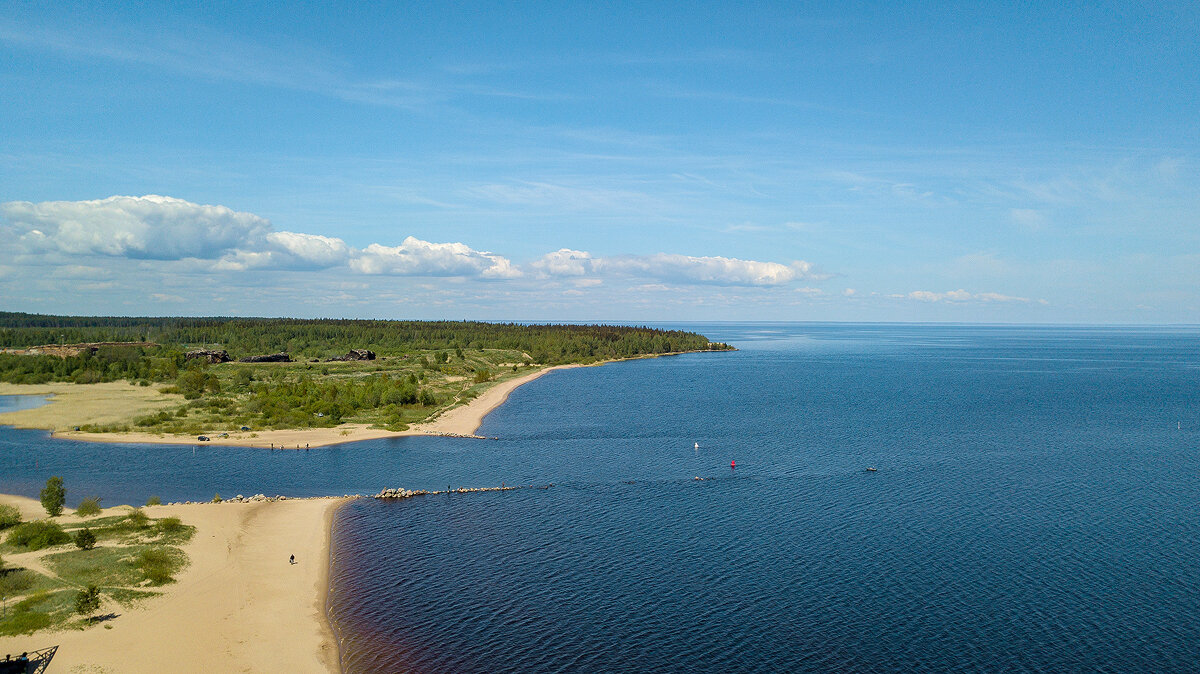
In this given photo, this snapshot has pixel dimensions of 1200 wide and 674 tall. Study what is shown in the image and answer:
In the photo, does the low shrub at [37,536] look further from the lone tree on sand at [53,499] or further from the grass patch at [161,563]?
the grass patch at [161,563]

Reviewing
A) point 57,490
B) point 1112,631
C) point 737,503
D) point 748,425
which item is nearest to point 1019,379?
point 748,425

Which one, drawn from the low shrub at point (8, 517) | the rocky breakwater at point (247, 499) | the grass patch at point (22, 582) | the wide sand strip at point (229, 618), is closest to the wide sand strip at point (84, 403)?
the low shrub at point (8, 517)

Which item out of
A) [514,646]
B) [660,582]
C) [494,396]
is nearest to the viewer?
[514,646]

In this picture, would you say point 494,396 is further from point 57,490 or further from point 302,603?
point 302,603

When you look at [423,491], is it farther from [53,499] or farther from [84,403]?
[84,403]

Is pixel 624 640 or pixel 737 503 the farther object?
pixel 737 503

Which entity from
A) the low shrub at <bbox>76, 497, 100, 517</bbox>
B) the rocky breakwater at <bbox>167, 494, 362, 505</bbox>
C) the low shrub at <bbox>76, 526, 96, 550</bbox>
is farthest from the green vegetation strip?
the rocky breakwater at <bbox>167, 494, 362, 505</bbox>
